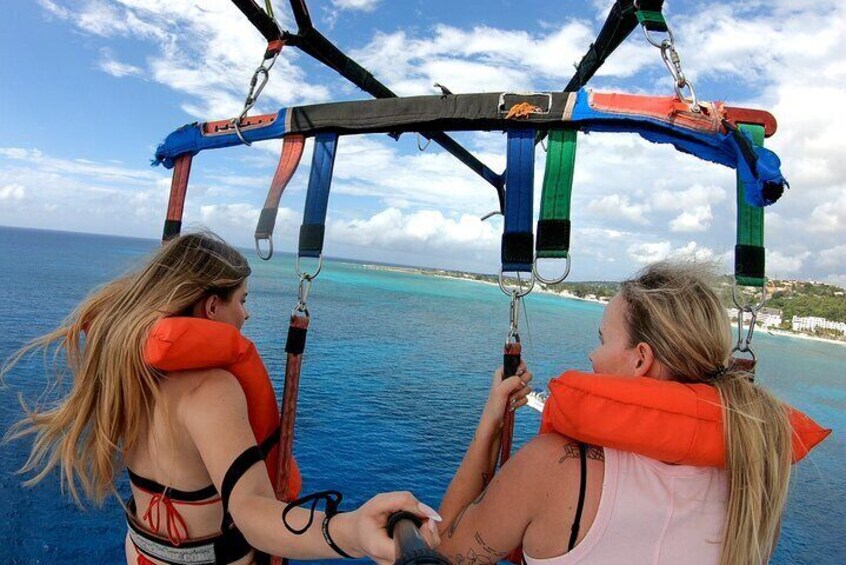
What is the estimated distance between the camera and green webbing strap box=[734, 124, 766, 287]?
2.30 metres

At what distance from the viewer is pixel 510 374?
238cm

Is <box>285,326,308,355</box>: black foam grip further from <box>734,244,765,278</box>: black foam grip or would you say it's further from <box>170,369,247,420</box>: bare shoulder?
<box>734,244,765,278</box>: black foam grip

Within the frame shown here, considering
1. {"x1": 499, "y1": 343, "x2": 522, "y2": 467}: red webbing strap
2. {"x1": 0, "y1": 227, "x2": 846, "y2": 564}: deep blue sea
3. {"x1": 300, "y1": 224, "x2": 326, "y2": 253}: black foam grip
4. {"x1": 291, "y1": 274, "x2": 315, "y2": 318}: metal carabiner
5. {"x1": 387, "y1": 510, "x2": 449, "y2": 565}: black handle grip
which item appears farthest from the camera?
{"x1": 0, "y1": 227, "x2": 846, "y2": 564}: deep blue sea

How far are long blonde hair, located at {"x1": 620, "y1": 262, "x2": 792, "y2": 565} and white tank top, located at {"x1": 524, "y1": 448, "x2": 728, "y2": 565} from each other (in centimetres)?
6

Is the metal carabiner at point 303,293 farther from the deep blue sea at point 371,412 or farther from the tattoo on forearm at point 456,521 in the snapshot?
the tattoo on forearm at point 456,521

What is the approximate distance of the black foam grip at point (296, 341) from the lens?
2.73 metres

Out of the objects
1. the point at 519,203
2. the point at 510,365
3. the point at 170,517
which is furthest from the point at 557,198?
the point at 170,517

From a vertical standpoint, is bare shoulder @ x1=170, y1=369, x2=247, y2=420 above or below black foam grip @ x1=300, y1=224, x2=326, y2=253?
below

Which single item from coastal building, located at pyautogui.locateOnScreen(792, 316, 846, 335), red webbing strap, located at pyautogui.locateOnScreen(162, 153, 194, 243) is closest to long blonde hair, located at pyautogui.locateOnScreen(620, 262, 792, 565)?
red webbing strap, located at pyautogui.locateOnScreen(162, 153, 194, 243)

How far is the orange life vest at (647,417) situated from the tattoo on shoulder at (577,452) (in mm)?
33

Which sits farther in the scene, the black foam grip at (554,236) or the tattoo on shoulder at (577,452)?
the black foam grip at (554,236)

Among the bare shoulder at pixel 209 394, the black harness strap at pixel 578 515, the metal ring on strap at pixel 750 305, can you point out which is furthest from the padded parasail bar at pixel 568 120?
the bare shoulder at pixel 209 394

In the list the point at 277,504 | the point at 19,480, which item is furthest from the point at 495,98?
the point at 19,480

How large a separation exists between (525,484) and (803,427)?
1091mm
